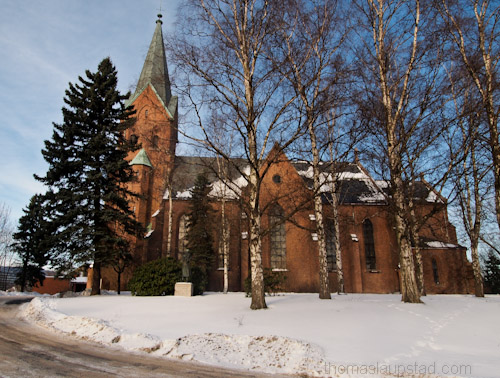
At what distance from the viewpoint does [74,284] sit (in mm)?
39312

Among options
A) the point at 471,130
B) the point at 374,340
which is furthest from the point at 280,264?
the point at 374,340

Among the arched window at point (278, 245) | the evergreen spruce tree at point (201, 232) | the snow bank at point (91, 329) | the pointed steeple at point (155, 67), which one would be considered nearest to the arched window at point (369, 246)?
the arched window at point (278, 245)

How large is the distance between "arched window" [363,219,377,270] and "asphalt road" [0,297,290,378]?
22.7m

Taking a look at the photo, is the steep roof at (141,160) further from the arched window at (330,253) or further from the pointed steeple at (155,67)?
the arched window at (330,253)

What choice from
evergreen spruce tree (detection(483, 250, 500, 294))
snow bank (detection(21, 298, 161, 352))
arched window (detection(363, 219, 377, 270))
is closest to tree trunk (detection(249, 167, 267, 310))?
snow bank (detection(21, 298, 161, 352))

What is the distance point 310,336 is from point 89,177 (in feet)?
44.2

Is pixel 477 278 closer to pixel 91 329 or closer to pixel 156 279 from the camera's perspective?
pixel 156 279

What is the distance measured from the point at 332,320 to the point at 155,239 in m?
18.6

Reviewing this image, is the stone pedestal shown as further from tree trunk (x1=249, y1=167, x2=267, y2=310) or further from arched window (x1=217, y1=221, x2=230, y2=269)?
arched window (x1=217, y1=221, x2=230, y2=269)

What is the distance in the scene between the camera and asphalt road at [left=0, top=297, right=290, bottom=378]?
4.18 meters

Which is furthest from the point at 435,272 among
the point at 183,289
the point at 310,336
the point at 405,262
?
the point at 310,336

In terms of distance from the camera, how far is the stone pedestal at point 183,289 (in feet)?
47.4

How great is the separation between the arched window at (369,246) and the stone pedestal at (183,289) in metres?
16.0

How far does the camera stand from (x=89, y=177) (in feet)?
50.4
